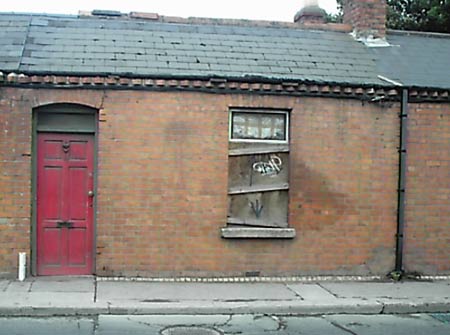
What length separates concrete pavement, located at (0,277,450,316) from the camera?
8000 mm

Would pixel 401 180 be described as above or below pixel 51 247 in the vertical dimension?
above

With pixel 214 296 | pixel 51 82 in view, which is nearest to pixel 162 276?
pixel 214 296

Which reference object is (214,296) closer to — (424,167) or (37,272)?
(37,272)

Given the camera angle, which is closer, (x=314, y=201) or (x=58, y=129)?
(x=58, y=129)

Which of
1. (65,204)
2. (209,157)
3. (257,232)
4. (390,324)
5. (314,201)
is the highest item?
(209,157)

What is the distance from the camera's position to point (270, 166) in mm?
10172

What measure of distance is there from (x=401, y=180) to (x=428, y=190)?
540mm

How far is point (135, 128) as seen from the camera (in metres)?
9.73

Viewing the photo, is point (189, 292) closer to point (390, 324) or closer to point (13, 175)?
point (390, 324)

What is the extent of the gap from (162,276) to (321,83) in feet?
13.3

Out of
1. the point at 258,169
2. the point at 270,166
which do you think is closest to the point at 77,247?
the point at 258,169

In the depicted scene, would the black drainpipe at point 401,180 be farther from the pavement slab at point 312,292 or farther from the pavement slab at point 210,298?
the pavement slab at point 312,292

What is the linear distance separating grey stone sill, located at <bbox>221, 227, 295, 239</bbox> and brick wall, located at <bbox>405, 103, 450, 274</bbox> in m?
2.14

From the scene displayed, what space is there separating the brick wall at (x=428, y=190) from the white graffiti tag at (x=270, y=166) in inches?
89.3
